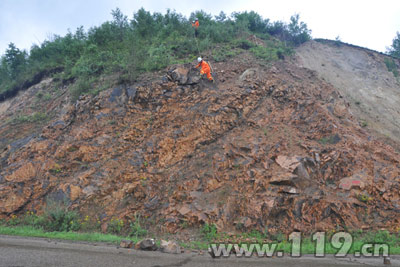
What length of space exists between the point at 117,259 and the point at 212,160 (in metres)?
4.33

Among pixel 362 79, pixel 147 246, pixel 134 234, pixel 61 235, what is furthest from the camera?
pixel 362 79

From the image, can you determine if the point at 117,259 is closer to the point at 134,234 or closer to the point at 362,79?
the point at 134,234

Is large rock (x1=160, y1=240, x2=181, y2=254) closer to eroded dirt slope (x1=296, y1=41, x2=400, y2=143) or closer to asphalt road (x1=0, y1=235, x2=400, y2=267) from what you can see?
asphalt road (x1=0, y1=235, x2=400, y2=267)

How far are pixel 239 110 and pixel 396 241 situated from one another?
19.6 feet

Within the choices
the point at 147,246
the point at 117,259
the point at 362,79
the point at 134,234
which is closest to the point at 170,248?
the point at 147,246

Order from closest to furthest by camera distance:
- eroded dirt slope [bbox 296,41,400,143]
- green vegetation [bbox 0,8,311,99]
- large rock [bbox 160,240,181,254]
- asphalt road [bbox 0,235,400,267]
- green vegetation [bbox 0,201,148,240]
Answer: asphalt road [bbox 0,235,400,267] → large rock [bbox 160,240,181,254] → green vegetation [bbox 0,201,148,240] → green vegetation [bbox 0,8,311,99] → eroded dirt slope [bbox 296,41,400,143]

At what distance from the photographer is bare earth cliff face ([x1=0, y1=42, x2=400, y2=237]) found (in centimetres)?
717

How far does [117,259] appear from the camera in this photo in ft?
16.2

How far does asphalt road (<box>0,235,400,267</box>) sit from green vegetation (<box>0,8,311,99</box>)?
7.05 m

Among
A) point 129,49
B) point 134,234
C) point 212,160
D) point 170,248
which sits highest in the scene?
point 129,49

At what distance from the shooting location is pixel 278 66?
1303 cm

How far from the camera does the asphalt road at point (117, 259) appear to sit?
4.74 m

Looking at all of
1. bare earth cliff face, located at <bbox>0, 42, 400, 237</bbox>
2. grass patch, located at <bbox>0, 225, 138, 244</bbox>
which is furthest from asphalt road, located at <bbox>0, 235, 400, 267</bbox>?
bare earth cliff face, located at <bbox>0, 42, 400, 237</bbox>

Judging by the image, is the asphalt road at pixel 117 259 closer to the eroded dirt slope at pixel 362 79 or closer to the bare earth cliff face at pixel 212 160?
the bare earth cliff face at pixel 212 160
